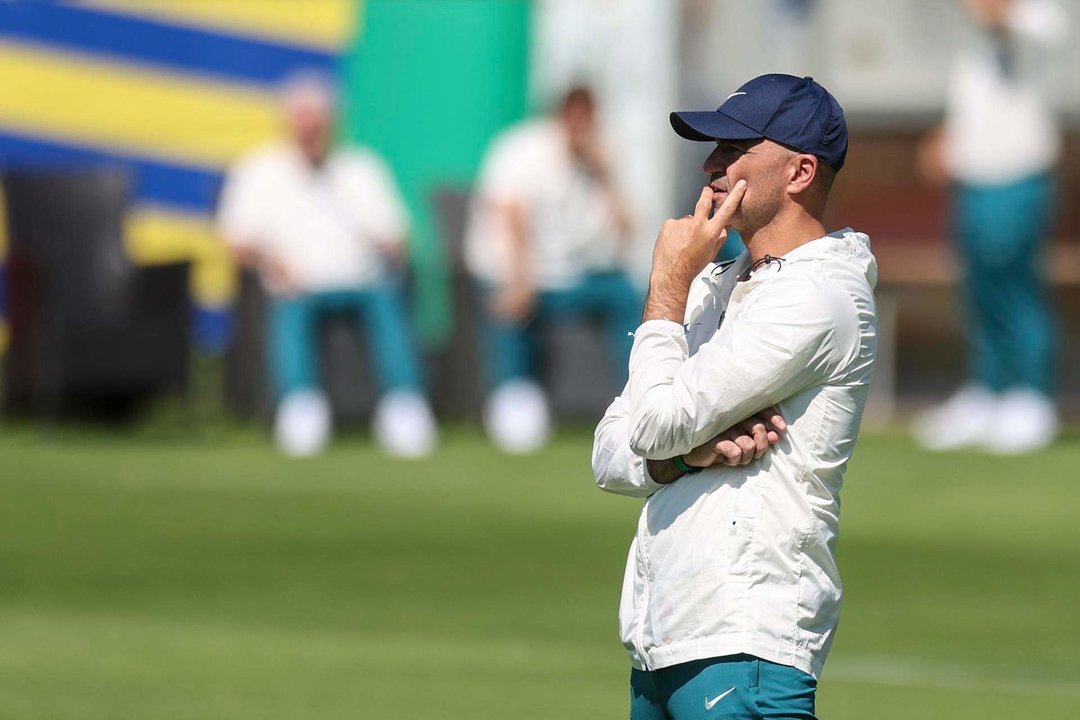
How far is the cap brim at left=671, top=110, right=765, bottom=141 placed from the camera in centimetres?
346

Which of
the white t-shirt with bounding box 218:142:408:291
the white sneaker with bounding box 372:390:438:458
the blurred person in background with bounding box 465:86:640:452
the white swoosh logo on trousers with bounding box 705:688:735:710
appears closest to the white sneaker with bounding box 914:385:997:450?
the blurred person in background with bounding box 465:86:640:452

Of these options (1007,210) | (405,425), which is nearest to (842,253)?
(1007,210)

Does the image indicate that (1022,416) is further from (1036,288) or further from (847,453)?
(847,453)

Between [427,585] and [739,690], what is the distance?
206 inches

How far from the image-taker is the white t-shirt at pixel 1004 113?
12344mm

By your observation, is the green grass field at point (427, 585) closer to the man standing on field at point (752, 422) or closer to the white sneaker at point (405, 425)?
the white sneaker at point (405, 425)

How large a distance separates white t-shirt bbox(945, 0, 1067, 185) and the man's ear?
30.0 ft

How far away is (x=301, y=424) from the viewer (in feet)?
41.2

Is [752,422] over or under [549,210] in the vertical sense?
under

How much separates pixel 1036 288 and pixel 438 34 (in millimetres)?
5476

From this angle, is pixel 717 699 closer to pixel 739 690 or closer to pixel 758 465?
pixel 739 690

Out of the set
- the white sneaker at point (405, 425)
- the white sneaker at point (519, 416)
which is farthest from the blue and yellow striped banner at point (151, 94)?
the white sneaker at point (519, 416)

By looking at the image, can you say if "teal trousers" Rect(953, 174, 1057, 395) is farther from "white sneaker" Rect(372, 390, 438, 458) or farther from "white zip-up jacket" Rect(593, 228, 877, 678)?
"white zip-up jacket" Rect(593, 228, 877, 678)

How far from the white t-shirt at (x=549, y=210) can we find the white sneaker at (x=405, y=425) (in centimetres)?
92
